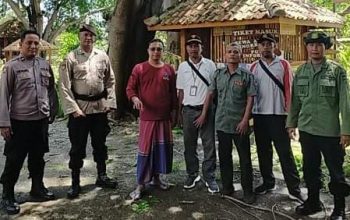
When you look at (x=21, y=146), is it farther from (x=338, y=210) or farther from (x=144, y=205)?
(x=338, y=210)

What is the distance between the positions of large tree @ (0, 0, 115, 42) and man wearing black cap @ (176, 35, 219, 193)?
779 inches

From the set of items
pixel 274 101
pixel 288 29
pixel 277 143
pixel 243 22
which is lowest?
pixel 277 143

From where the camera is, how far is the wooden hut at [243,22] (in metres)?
8.56

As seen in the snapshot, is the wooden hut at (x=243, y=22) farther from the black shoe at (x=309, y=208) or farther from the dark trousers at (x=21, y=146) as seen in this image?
the dark trousers at (x=21, y=146)

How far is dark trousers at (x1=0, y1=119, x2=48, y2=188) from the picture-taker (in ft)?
16.3

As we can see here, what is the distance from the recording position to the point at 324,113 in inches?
176

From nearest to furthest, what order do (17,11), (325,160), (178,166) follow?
(325,160) < (178,166) < (17,11)

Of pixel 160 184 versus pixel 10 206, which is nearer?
pixel 10 206

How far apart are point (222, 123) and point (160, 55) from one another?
1018 mm

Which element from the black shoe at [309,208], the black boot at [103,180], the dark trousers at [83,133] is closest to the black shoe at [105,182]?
the black boot at [103,180]

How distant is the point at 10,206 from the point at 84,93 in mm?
1437

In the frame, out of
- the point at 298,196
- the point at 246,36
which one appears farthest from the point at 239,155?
the point at 246,36

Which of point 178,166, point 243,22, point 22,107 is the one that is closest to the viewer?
point 22,107

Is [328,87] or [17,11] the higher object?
[17,11]
